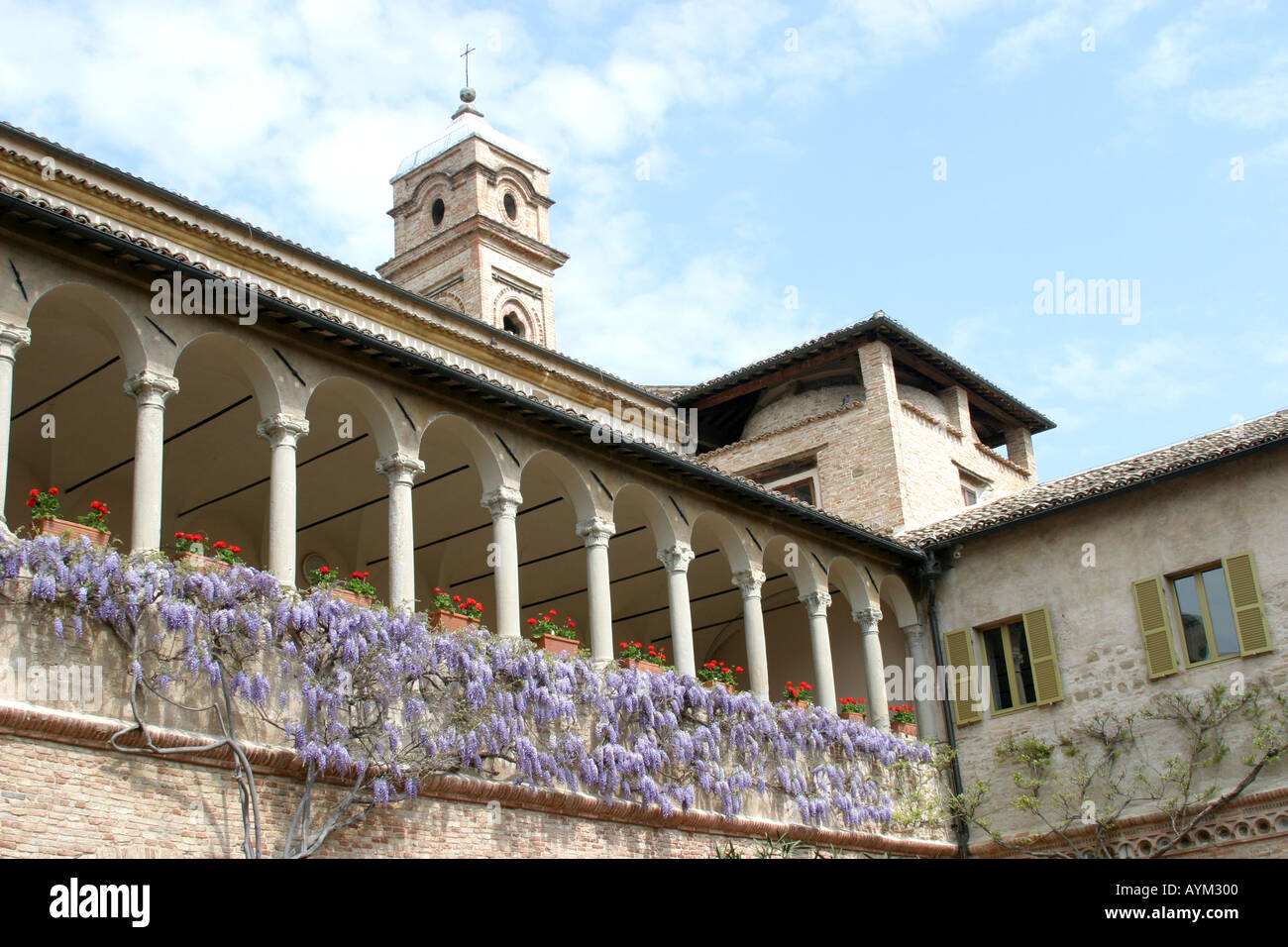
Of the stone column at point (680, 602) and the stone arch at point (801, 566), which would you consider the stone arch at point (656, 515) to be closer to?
the stone column at point (680, 602)

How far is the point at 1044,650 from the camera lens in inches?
804

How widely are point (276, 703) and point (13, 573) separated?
246 centimetres

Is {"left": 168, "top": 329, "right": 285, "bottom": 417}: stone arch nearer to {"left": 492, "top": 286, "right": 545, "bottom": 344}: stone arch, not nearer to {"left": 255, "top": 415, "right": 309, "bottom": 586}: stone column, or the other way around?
{"left": 255, "top": 415, "right": 309, "bottom": 586}: stone column

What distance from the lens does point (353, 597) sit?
14.0 meters

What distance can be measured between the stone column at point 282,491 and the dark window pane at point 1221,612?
36.4ft

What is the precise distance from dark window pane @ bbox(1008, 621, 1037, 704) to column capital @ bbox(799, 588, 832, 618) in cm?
259

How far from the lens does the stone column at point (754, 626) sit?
19.2 meters

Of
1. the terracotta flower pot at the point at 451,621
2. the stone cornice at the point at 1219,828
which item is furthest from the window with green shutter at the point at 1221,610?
the terracotta flower pot at the point at 451,621

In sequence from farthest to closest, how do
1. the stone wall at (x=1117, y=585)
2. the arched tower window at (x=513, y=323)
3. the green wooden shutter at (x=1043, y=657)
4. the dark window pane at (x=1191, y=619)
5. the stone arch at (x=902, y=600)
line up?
the arched tower window at (x=513, y=323) → the stone arch at (x=902, y=600) → the green wooden shutter at (x=1043, y=657) → the dark window pane at (x=1191, y=619) → the stone wall at (x=1117, y=585)

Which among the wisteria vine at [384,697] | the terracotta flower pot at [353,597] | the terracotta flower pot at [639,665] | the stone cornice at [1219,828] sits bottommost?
the stone cornice at [1219,828]

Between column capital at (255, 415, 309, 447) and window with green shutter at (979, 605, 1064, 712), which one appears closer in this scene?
column capital at (255, 415, 309, 447)

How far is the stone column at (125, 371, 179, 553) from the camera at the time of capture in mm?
12766

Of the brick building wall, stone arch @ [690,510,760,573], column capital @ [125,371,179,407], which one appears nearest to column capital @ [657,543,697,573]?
stone arch @ [690,510,760,573]
